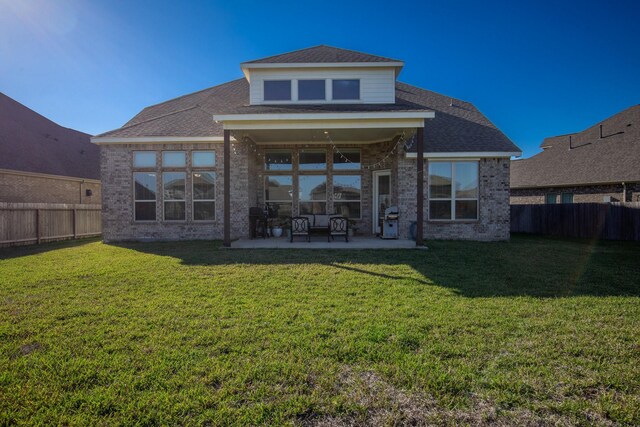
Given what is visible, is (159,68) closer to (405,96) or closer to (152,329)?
(405,96)

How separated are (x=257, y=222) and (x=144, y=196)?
14.0 feet

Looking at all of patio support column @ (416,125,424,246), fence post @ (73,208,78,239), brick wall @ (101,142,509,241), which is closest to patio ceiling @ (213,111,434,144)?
patio support column @ (416,125,424,246)

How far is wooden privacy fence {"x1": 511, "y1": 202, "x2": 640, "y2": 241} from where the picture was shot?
12.8 m

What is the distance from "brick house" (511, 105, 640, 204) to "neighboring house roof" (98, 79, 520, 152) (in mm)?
7101

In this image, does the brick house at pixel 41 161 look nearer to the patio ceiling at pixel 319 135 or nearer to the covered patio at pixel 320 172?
the covered patio at pixel 320 172

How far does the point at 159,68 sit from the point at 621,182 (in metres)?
20.6

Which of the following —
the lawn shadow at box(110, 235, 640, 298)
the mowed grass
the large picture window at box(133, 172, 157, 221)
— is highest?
the large picture window at box(133, 172, 157, 221)

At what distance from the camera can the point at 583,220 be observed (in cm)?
1405

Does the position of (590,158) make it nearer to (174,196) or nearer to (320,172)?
(320,172)

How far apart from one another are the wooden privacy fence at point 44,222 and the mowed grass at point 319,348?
21.9 ft

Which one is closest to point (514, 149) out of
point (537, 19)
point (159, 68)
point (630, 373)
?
point (537, 19)

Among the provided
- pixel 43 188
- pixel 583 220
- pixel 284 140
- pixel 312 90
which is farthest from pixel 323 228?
pixel 43 188

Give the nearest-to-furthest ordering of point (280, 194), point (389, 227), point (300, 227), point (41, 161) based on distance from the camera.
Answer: point (300, 227), point (389, 227), point (280, 194), point (41, 161)

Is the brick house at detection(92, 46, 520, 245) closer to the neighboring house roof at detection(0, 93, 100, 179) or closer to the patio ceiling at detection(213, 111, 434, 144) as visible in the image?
the patio ceiling at detection(213, 111, 434, 144)
